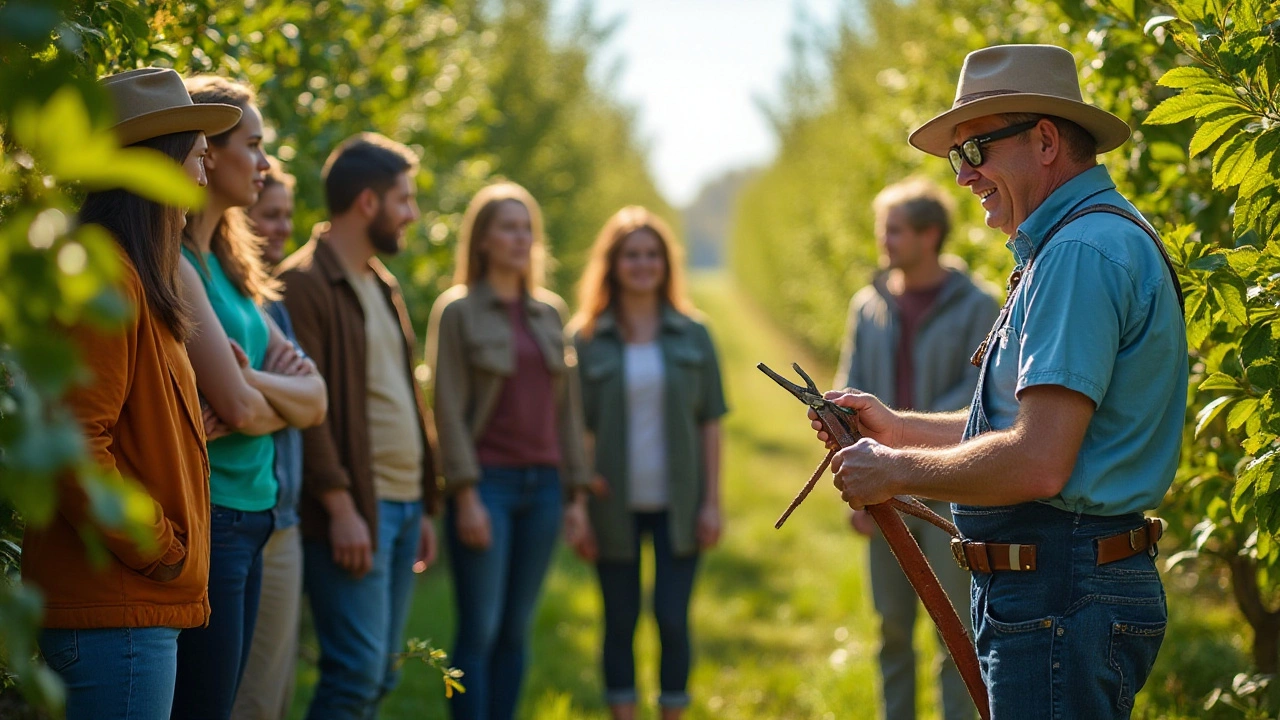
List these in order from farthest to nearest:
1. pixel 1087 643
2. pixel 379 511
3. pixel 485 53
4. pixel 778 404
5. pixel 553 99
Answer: pixel 778 404 → pixel 553 99 → pixel 485 53 → pixel 379 511 → pixel 1087 643

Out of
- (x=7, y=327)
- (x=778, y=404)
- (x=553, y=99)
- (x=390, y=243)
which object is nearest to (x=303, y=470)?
(x=390, y=243)

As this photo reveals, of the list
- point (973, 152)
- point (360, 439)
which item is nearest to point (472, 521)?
point (360, 439)

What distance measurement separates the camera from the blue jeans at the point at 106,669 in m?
2.52

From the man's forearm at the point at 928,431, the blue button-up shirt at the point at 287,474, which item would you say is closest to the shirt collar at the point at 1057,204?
the man's forearm at the point at 928,431

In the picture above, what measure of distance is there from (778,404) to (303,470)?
2112cm

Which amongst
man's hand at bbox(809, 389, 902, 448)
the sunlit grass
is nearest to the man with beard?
the sunlit grass

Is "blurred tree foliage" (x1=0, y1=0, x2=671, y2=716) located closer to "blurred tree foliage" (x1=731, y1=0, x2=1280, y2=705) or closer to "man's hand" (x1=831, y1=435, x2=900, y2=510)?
"man's hand" (x1=831, y1=435, x2=900, y2=510)

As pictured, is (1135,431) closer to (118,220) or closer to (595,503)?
(118,220)

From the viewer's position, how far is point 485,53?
40.0 ft

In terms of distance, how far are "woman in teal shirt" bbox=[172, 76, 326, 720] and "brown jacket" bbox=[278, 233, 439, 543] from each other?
1.49ft

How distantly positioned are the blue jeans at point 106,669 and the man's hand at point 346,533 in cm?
154

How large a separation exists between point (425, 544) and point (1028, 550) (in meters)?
3.02

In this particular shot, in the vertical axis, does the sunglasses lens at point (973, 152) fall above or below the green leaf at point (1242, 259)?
above

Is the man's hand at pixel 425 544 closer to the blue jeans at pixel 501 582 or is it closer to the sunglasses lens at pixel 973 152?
the blue jeans at pixel 501 582
